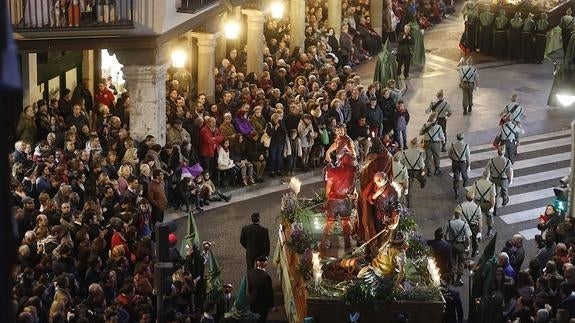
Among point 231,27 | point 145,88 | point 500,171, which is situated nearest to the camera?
point 145,88

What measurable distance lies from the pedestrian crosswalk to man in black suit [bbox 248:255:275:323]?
307 inches

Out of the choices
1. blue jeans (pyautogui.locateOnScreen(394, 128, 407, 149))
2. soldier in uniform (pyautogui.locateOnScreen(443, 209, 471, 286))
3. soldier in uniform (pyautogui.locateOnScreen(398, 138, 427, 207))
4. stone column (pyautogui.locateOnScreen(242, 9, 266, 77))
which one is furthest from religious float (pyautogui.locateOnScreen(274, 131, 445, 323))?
stone column (pyautogui.locateOnScreen(242, 9, 266, 77))

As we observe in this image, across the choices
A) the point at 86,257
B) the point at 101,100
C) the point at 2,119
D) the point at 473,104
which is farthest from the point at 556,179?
the point at 2,119

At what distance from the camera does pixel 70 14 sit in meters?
19.2

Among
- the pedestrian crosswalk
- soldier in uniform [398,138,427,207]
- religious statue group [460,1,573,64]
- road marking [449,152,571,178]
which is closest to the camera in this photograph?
soldier in uniform [398,138,427,207]

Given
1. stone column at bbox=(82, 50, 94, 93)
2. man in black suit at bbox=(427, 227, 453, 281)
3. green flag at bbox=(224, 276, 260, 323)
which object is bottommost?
man in black suit at bbox=(427, 227, 453, 281)

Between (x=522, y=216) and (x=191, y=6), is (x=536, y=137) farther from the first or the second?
(x=191, y=6)

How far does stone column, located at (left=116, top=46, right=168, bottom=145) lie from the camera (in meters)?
20.4

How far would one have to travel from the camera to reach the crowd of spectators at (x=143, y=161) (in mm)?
12586

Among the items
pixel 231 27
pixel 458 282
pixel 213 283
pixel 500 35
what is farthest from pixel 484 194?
pixel 500 35

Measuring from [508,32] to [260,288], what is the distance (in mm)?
24806

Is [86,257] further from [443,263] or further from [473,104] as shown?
[473,104]

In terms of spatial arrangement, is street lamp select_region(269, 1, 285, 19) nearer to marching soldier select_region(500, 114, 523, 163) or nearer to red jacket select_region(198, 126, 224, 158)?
marching soldier select_region(500, 114, 523, 163)

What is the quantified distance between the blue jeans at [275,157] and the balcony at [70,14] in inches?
174
